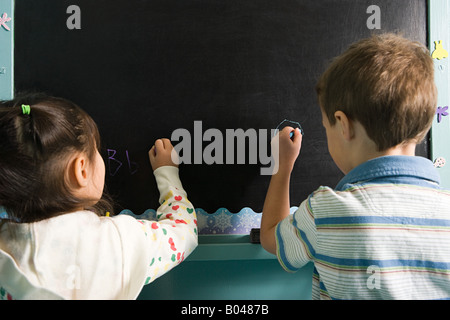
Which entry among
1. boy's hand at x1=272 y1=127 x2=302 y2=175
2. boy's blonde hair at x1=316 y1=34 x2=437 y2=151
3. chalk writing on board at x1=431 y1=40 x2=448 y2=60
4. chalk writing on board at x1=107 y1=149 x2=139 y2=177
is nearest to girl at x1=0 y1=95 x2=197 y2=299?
chalk writing on board at x1=107 y1=149 x2=139 y2=177

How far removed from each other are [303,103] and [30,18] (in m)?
0.77

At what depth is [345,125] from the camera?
0.68 meters

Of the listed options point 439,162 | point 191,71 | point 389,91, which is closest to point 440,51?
point 439,162

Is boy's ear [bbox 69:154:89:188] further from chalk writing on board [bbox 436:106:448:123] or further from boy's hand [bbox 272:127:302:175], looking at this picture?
chalk writing on board [bbox 436:106:448:123]

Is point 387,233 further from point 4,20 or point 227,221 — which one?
point 4,20

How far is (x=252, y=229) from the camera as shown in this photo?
2.87ft

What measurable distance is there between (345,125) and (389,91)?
0.34 feet

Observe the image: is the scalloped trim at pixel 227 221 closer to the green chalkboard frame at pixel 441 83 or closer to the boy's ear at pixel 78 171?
the boy's ear at pixel 78 171

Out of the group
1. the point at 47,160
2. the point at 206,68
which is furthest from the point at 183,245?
the point at 206,68

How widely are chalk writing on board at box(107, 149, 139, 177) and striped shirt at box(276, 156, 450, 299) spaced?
0.49 meters
